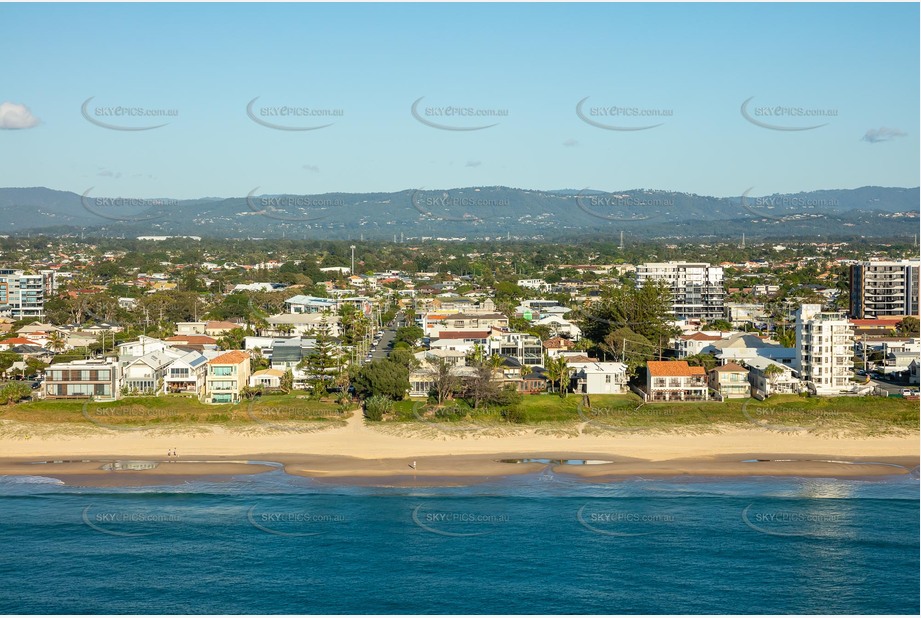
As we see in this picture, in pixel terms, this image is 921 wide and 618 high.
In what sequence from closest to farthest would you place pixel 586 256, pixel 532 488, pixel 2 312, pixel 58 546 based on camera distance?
pixel 58 546 < pixel 532 488 < pixel 2 312 < pixel 586 256

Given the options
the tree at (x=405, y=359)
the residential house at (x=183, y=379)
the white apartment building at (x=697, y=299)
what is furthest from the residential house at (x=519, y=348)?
the white apartment building at (x=697, y=299)

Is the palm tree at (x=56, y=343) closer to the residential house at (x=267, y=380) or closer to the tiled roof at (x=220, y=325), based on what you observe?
the tiled roof at (x=220, y=325)

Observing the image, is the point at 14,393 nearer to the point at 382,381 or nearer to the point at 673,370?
the point at 382,381

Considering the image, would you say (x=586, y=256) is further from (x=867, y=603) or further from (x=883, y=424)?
(x=867, y=603)

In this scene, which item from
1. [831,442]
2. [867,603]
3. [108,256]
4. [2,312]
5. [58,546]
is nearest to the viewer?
[867,603]

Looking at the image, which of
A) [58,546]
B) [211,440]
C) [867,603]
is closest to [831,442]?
[867,603]

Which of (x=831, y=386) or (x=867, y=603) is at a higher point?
(x=831, y=386)
